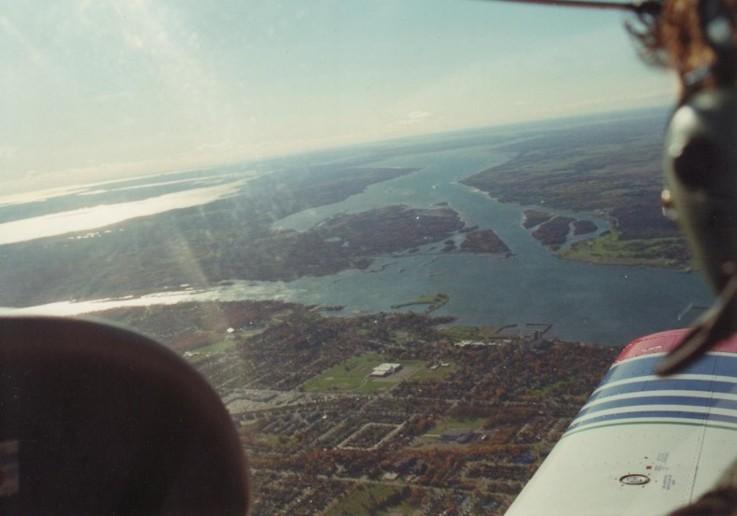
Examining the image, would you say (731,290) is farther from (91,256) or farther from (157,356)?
(91,256)

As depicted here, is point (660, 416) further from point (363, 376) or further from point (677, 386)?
point (363, 376)

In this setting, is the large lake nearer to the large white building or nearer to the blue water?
the blue water

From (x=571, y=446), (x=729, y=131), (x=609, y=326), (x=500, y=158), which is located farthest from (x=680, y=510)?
(x=500, y=158)

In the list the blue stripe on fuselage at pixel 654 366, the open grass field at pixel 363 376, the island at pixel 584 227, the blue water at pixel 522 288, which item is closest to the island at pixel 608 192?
the island at pixel 584 227

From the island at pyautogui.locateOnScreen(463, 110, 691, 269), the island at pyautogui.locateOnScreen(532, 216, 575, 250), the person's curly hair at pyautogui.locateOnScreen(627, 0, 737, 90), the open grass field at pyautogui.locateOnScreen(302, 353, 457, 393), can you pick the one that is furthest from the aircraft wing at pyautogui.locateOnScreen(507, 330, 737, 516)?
the island at pyautogui.locateOnScreen(532, 216, 575, 250)

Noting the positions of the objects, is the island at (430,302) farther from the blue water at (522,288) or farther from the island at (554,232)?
the island at (554,232)

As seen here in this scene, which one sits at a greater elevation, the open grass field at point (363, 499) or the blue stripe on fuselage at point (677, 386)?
the blue stripe on fuselage at point (677, 386)
